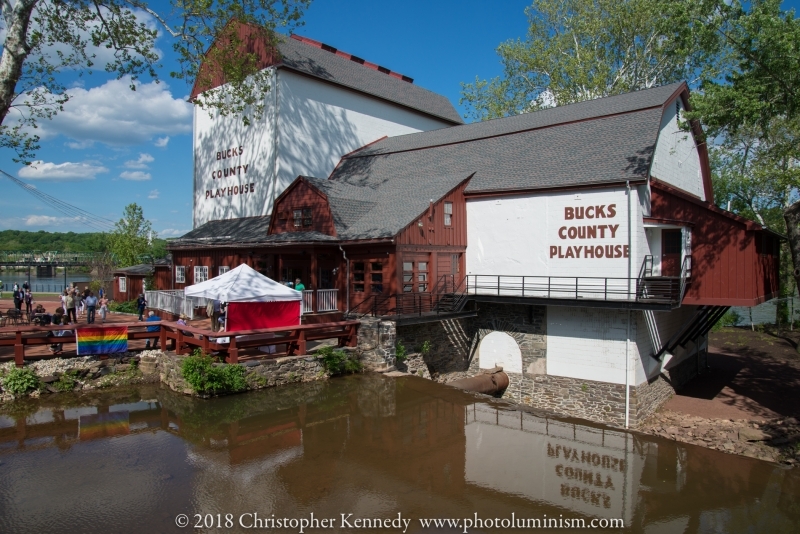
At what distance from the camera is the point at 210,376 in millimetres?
12102

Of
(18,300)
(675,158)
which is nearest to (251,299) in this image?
(675,158)

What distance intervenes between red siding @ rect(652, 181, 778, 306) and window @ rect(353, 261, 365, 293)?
957cm

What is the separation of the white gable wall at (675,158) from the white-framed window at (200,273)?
60.9 ft

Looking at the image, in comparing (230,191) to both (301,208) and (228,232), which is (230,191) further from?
(301,208)

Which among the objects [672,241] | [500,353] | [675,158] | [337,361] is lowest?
[500,353]

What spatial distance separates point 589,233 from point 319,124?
14776 millimetres

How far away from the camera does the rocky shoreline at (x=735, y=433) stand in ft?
43.6

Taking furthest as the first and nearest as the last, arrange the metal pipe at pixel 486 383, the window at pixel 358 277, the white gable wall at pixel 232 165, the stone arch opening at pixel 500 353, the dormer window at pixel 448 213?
the white gable wall at pixel 232 165 → the dormer window at pixel 448 213 → the stone arch opening at pixel 500 353 → the window at pixel 358 277 → the metal pipe at pixel 486 383

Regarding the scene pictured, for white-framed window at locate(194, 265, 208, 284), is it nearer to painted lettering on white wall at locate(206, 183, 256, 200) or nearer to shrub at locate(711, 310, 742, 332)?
painted lettering on white wall at locate(206, 183, 256, 200)

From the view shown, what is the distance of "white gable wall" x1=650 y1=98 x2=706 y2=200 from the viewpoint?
58.3ft

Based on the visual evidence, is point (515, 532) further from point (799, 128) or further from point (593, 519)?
point (799, 128)

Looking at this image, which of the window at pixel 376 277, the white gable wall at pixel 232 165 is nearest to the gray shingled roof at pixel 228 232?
the white gable wall at pixel 232 165

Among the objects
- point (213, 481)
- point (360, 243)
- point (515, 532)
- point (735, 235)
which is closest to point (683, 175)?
point (735, 235)

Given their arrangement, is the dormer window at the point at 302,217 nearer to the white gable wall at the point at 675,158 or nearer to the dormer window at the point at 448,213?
the dormer window at the point at 448,213
